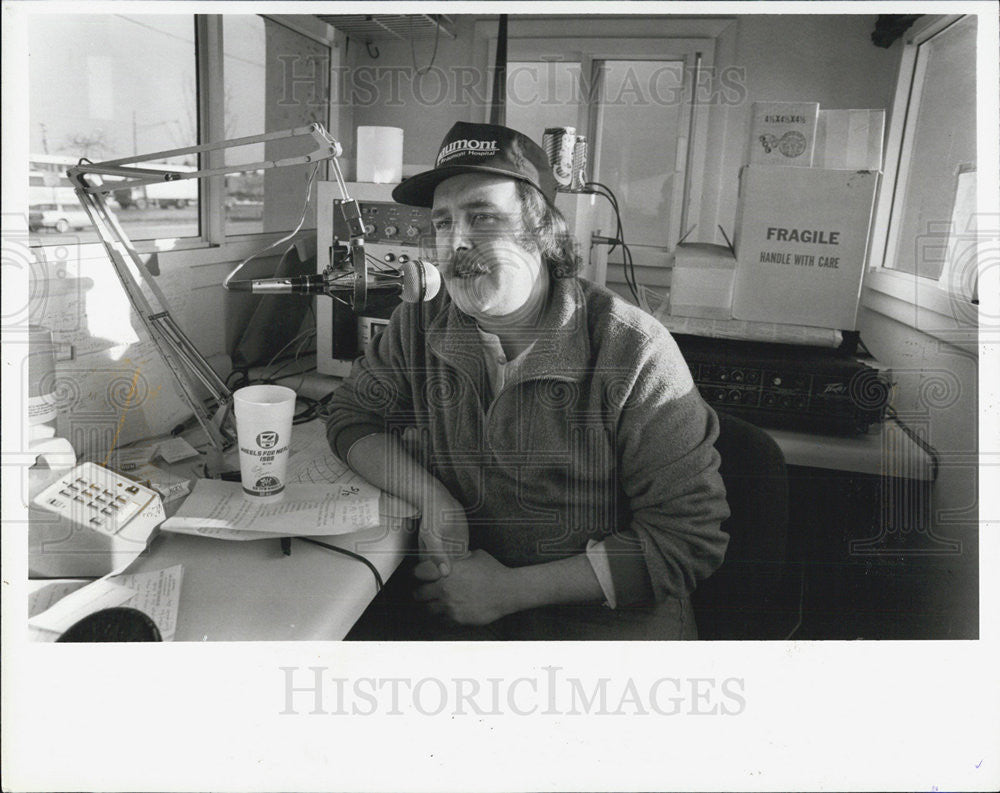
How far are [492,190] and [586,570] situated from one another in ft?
2.01

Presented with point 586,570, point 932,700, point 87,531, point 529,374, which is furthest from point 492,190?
point 932,700

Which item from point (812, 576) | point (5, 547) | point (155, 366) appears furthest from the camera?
point (155, 366)

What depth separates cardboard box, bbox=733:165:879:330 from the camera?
50.4 inches

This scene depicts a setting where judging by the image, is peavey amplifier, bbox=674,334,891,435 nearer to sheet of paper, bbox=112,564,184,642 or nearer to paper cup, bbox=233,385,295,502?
paper cup, bbox=233,385,295,502

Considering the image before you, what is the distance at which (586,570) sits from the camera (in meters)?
1.06

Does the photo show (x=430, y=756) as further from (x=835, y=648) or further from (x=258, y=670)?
(x=835, y=648)

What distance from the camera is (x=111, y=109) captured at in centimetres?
114

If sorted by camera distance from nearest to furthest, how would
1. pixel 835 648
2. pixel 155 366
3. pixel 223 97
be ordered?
pixel 835 648, pixel 155 366, pixel 223 97

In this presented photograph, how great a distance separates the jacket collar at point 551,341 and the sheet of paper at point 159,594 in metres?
0.55

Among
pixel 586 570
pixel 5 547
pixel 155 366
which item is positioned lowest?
pixel 586 570

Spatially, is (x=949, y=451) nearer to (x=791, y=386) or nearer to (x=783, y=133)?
(x=791, y=386)

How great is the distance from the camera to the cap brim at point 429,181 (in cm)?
107

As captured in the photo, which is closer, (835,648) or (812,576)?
(835,648)

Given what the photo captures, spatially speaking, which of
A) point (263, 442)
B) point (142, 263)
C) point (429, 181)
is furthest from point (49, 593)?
point (429, 181)
